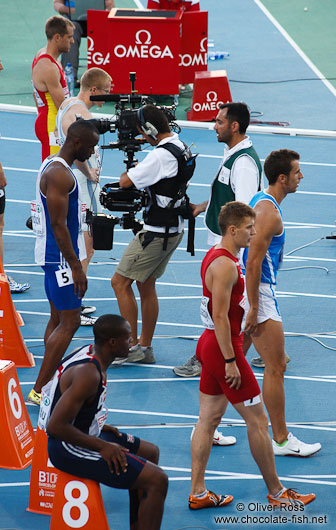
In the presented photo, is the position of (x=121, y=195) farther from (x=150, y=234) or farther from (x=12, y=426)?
(x=12, y=426)

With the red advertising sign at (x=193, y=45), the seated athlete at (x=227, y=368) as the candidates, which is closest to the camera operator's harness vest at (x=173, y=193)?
the seated athlete at (x=227, y=368)

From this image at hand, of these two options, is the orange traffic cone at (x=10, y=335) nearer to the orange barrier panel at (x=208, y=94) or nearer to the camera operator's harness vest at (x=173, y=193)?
the camera operator's harness vest at (x=173, y=193)

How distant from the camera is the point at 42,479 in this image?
5445 millimetres

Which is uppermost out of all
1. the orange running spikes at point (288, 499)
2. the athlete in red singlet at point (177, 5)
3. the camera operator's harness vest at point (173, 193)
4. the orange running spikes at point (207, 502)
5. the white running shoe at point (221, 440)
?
the athlete in red singlet at point (177, 5)

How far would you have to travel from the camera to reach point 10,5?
1934cm

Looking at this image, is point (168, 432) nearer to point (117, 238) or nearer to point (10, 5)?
point (117, 238)

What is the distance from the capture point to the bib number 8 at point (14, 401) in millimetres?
5957

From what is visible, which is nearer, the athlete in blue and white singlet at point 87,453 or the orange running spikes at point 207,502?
the athlete in blue and white singlet at point 87,453

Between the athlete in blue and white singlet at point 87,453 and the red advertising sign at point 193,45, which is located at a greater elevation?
the red advertising sign at point 193,45

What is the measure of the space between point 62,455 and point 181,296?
3.99 m

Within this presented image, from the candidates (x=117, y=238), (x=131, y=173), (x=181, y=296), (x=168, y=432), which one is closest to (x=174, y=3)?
(x=117, y=238)

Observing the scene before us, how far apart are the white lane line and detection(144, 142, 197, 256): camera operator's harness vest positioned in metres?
8.60

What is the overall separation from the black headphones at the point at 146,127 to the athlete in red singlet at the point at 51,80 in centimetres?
252

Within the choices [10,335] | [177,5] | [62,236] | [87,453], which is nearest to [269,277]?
[62,236]
